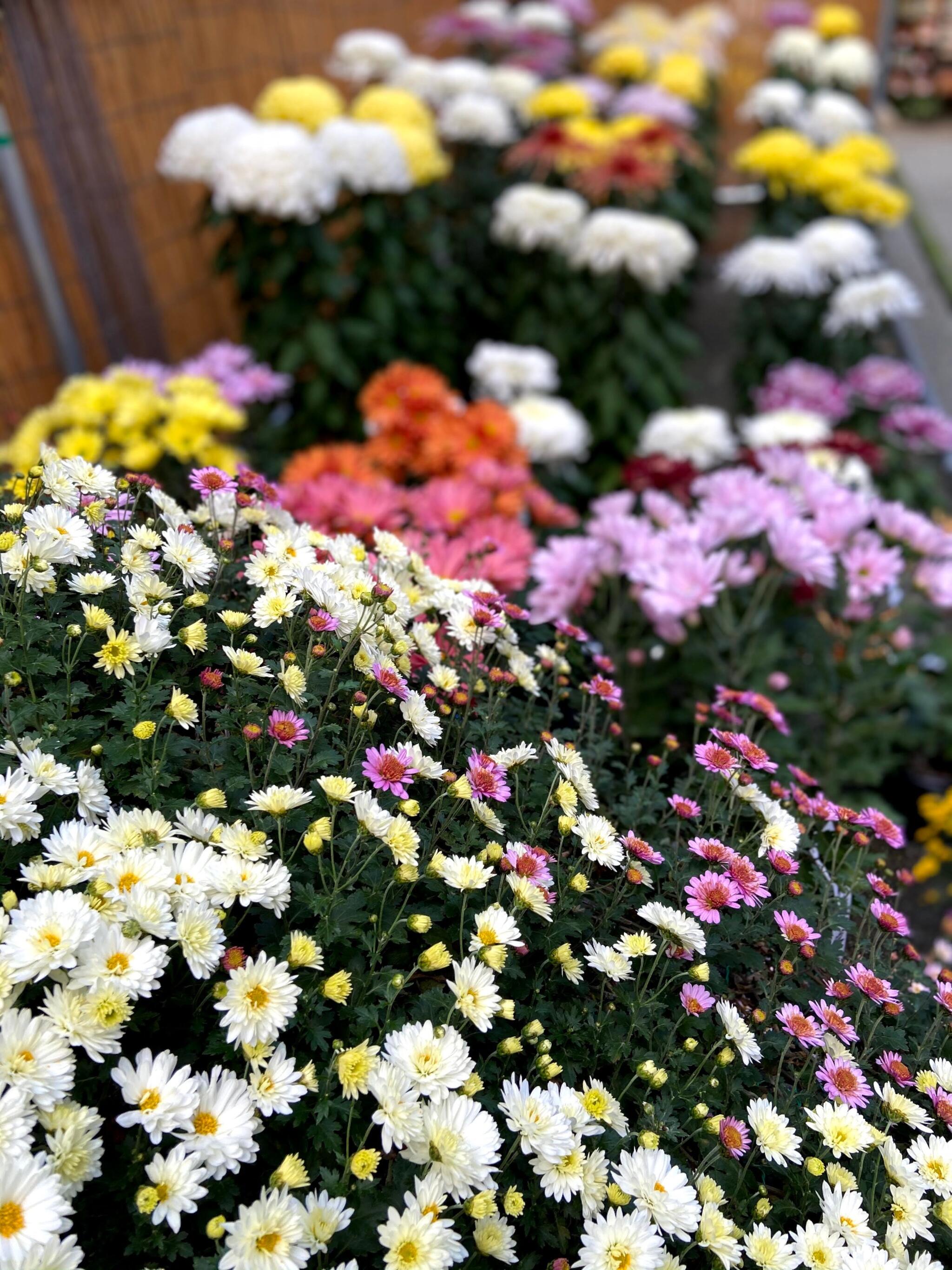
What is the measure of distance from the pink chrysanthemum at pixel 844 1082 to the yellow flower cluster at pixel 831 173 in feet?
15.0

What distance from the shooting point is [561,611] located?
211 cm

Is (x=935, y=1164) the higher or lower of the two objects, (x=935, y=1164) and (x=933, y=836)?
the higher

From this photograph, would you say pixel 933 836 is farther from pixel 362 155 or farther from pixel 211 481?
pixel 362 155

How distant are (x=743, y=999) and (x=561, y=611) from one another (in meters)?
0.95

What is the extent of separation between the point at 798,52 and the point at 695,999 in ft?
27.1

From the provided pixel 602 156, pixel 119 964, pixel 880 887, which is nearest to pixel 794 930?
pixel 880 887

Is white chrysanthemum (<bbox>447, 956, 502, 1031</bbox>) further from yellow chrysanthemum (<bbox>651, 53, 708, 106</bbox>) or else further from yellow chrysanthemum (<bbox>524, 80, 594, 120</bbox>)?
yellow chrysanthemum (<bbox>651, 53, 708, 106</bbox>)

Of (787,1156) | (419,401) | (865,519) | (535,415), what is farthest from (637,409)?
(787,1156)

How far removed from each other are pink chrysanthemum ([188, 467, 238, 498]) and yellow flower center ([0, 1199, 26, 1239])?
859mm

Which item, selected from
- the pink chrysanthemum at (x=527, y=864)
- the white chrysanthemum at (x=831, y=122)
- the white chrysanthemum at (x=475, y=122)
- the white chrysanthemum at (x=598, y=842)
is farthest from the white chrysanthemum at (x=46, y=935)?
the white chrysanthemum at (x=831, y=122)

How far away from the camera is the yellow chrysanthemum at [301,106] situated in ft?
13.0

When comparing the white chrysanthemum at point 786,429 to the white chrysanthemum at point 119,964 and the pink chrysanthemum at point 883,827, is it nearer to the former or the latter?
→ the pink chrysanthemum at point 883,827

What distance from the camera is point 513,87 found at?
5559 millimetres

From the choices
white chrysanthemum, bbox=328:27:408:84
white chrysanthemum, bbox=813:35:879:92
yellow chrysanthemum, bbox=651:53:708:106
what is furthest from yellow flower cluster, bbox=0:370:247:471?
white chrysanthemum, bbox=813:35:879:92
